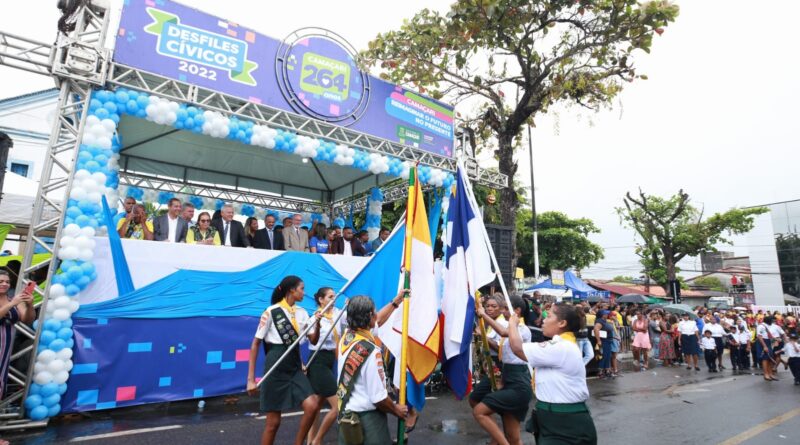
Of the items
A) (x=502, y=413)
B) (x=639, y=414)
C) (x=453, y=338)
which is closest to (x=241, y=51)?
(x=453, y=338)

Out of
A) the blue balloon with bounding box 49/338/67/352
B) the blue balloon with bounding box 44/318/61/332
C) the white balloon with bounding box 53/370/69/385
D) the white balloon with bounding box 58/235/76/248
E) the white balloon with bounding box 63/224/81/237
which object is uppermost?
the white balloon with bounding box 63/224/81/237

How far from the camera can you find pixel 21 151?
59.7 ft

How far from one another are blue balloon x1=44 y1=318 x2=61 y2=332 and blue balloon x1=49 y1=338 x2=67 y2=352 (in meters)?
0.15

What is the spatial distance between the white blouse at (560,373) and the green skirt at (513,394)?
979 mm

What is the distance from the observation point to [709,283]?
62438mm

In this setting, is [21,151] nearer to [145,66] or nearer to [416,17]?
[145,66]

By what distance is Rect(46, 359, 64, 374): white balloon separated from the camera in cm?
540

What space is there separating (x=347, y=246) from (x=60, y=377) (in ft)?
18.0

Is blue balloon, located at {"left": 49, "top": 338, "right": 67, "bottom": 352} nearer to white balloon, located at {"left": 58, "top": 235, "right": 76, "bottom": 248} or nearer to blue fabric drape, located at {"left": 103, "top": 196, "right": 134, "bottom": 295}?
blue fabric drape, located at {"left": 103, "top": 196, "right": 134, "bottom": 295}

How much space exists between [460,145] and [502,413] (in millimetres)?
7816

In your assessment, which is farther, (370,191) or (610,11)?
(370,191)

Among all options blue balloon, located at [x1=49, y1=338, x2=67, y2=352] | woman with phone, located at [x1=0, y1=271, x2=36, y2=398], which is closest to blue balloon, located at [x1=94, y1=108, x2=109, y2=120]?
woman with phone, located at [x1=0, y1=271, x2=36, y2=398]

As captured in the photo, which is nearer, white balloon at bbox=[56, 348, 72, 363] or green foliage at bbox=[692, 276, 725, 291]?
white balloon at bbox=[56, 348, 72, 363]

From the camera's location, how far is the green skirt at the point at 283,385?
388 cm
